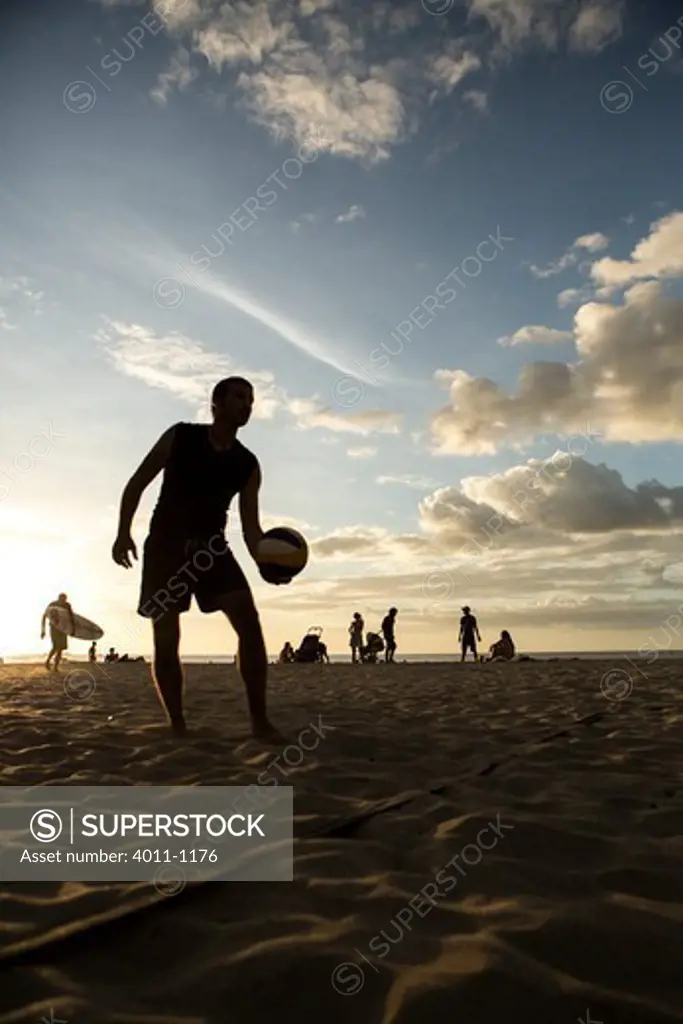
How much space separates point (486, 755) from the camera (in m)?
4.52

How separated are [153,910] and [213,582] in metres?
2.79

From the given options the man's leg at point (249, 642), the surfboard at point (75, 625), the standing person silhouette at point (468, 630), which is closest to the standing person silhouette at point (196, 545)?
the man's leg at point (249, 642)

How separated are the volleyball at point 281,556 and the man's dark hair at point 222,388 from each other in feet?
3.28

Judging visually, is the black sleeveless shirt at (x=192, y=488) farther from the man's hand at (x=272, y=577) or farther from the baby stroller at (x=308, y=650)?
the baby stroller at (x=308, y=650)

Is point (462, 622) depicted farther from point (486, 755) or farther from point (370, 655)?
point (486, 755)

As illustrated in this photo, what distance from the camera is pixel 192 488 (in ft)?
16.3

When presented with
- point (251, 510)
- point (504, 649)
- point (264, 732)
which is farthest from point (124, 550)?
point (504, 649)

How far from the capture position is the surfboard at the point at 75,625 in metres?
19.1

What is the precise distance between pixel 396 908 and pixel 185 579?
9.77ft

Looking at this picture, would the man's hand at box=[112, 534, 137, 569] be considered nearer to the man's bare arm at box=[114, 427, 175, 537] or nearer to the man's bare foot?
the man's bare arm at box=[114, 427, 175, 537]

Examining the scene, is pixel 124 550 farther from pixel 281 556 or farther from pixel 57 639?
pixel 57 639

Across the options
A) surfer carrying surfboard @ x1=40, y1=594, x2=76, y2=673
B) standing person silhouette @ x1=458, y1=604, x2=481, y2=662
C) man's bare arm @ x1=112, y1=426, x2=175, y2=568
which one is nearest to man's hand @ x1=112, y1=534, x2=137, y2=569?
man's bare arm @ x1=112, y1=426, x2=175, y2=568

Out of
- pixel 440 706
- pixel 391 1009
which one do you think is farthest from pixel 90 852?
pixel 440 706

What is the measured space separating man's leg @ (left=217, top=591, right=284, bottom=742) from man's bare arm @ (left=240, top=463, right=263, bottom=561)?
23.3 inches
